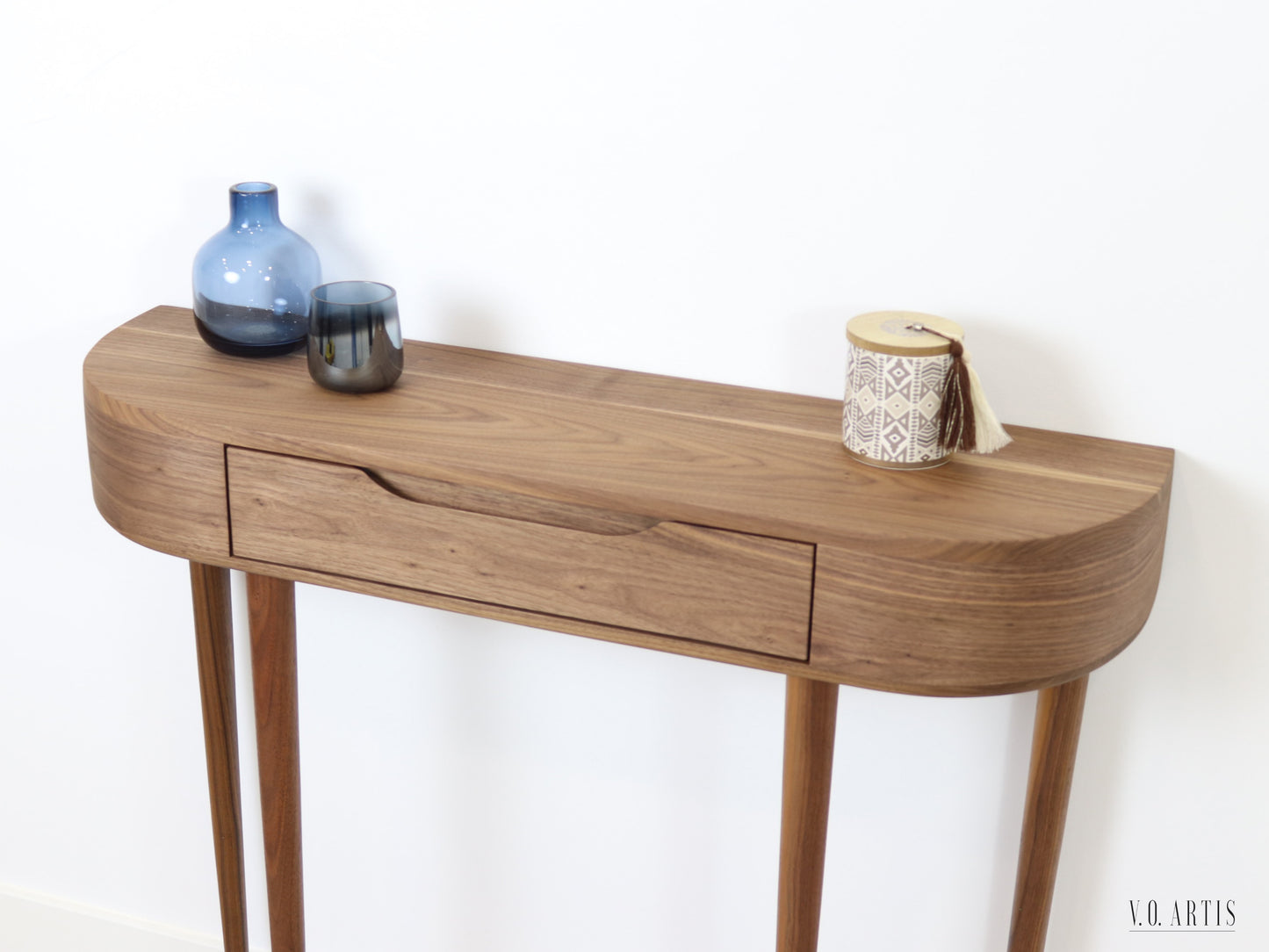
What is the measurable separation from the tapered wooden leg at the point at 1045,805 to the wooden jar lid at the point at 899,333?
0.32m

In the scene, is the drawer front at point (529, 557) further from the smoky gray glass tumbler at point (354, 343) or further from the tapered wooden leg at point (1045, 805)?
the tapered wooden leg at point (1045, 805)

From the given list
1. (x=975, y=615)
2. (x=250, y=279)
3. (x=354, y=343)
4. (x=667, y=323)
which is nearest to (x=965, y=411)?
(x=975, y=615)

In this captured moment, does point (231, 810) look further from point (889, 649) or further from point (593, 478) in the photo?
point (889, 649)

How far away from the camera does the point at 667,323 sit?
3.78 feet

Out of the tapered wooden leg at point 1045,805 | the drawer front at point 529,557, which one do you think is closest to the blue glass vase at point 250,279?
the drawer front at point 529,557

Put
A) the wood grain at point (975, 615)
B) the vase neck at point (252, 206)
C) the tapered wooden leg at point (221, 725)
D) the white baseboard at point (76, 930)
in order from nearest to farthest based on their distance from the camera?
1. the wood grain at point (975, 615)
2. the vase neck at point (252, 206)
3. the tapered wooden leg at point (221, 725)
4. the white baseboard at point (76, 930)

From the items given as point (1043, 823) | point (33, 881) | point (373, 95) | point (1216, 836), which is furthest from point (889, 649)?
point (33, 881)

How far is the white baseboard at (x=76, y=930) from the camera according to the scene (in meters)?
1.60

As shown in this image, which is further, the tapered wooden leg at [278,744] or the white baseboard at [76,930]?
the white baseboard at [76,930]

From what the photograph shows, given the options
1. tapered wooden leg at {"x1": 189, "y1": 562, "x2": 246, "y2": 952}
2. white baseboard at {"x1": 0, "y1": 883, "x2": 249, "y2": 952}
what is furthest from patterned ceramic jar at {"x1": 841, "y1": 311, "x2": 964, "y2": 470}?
white baseboard at {"x1": 0, "y1": 883, "x2": 249, "y2": 952}

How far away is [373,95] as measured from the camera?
1.17 meters

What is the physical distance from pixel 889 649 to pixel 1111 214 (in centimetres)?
39

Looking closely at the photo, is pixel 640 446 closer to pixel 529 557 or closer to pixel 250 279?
pixel 529 557

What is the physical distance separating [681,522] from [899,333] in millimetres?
219
